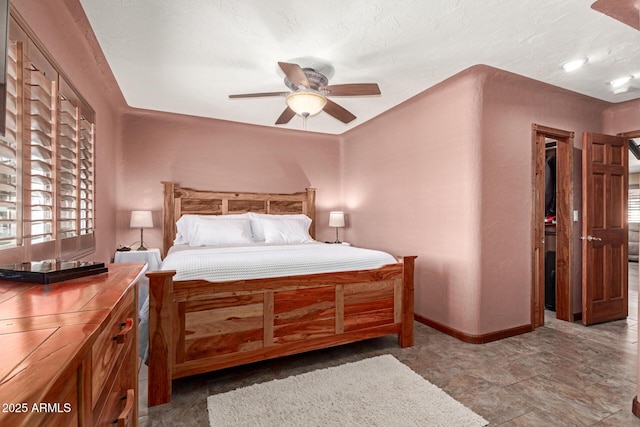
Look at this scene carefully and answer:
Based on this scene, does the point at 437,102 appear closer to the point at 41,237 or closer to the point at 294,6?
the point at 294,6

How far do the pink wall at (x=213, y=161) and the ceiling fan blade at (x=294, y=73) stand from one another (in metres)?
2.33

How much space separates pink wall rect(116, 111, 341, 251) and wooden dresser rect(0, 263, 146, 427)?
10.6 feet

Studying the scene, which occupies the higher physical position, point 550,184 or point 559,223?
point 550,184

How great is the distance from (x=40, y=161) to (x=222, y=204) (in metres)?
2.70

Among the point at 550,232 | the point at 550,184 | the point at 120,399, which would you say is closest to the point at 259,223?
the point at 120,399

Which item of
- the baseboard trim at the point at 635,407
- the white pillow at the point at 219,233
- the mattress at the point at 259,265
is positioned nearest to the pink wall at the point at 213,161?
the white pillow at the point at 219,233

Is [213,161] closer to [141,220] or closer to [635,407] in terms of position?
[141,220]

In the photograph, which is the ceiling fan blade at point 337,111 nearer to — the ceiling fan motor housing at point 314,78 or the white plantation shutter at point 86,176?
the ceiling fan motor housing at point 314,78

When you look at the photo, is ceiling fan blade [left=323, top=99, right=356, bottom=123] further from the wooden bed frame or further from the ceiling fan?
the wooden bed frame

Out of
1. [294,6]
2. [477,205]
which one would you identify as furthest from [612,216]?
[294,6]

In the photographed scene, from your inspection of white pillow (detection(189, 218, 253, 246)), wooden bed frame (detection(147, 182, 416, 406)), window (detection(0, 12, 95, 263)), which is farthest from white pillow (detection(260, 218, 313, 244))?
window (detection(0, 12, 95, 263))

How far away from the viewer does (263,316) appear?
227 centimetres

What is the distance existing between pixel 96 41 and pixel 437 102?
10.2 ft

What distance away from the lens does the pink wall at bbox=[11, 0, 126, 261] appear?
187 cm
